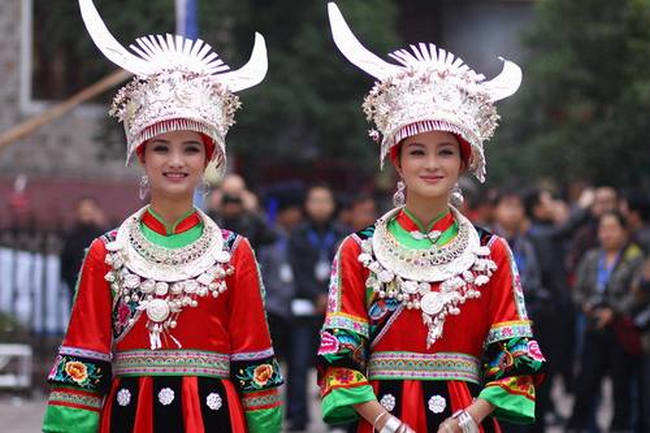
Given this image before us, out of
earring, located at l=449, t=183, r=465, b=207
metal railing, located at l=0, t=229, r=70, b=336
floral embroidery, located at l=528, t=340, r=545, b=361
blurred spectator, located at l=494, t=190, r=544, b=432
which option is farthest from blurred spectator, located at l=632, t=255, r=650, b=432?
floral embroidery, located at l=528, t=340, r=545, b=361

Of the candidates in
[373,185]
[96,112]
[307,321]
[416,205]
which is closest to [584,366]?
[307,321]

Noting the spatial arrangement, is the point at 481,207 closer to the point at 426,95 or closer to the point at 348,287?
the point at 426,95

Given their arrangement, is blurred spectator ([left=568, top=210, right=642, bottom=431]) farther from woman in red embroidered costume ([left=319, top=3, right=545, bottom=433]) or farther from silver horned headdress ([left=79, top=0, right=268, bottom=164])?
silver horned headdress ([left=79, top=0, right=268, bottom=164])

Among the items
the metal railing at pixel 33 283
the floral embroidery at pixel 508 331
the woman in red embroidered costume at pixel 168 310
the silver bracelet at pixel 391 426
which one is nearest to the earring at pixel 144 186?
the woman in red embroidered costume at pixel 168 310

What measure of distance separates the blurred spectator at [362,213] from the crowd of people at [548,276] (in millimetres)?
11

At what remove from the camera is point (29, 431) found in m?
14.0

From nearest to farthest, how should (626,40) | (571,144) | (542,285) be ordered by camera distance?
(542,285) < (626,40) < (571,144)

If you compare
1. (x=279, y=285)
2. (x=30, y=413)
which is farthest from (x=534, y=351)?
(x=30, y=413)

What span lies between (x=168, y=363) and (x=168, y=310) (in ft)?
0.65

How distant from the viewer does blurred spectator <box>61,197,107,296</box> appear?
15.6 metres

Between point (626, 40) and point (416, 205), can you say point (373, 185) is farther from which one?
point (416, 205)

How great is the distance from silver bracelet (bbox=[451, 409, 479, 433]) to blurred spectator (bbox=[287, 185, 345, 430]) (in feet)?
24.1

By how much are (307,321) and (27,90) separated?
16231 mm

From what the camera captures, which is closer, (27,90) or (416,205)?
(416,205)
